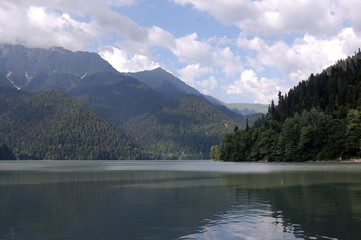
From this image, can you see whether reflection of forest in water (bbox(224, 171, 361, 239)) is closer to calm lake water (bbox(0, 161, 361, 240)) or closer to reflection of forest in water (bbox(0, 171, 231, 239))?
calm lake water (bbox(0, 161, 361, 240))

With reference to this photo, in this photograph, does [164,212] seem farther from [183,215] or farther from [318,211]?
[318,211]

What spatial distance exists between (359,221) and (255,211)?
8908 mm

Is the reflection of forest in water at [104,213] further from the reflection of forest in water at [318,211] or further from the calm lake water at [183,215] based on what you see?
the reflection of forest in water at [318,211]

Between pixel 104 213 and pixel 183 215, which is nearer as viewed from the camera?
pixel 183 215

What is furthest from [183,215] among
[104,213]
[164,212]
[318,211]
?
[318,211]

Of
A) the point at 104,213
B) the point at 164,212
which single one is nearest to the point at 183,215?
the point at 164,212

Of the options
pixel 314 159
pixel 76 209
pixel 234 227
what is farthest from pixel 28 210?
pixel 314 159

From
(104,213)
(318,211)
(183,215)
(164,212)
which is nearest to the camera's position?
(183,215)

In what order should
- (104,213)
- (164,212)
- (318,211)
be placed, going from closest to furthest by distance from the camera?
(318,211) → (104,213) → (164,212)

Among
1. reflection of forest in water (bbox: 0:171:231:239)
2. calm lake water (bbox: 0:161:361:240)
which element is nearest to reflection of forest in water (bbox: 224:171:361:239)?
calm lake water (bbox: 0:161:361:240)

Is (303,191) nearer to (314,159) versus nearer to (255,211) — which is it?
(255,211)

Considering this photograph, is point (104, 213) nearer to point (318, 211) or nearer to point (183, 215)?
point (183, 215)

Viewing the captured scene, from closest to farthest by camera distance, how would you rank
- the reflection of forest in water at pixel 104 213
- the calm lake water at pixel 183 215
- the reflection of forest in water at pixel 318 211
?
1. the calm lake water at pixel 183 215
2. the reflection of forest in water at pixel 318 211
3. the reflection of forest in water at pixel 104 213

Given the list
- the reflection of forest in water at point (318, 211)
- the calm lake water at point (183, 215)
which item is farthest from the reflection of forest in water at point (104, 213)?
the reflection of forest in water at point (318, 211)
